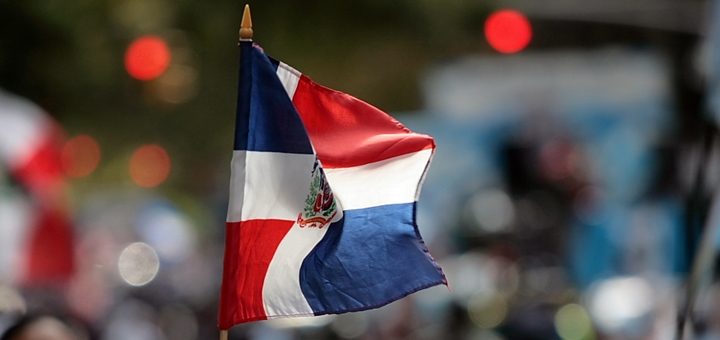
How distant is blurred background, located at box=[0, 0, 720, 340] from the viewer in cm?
1477

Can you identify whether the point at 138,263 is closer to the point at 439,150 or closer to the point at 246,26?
the point at 439,150

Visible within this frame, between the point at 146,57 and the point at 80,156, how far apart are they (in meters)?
11.3

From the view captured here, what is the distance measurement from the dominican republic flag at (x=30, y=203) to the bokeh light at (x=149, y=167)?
13.5m

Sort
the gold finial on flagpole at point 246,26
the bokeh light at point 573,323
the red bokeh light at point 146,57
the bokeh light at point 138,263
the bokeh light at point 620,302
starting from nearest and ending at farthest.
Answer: the gold finial on flagpole at point 246,26 < the bokeh light at point 573,323 < the bokeh light at point 620,302 < the red bokeh light at point 146,57 < the bokeh light at point 138,263

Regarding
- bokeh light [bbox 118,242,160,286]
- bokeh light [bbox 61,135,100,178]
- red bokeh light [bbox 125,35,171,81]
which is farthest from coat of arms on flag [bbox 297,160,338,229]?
bokeh light [bbox 61,135,100,178]

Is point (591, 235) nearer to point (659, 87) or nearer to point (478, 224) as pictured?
point (478, 224)

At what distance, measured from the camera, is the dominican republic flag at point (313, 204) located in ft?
20.2

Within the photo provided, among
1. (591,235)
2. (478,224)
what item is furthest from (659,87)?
(591,235)

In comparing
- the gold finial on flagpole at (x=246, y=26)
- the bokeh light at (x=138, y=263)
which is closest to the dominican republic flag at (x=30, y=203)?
the bokeh light at (x=138, y=263)

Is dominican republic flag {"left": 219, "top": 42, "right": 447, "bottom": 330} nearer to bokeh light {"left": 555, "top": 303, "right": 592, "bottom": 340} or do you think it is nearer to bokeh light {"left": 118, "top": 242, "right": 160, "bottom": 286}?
A: bokeh light {"left": 555, "top": 303, "right": 592, "bottom": 340}

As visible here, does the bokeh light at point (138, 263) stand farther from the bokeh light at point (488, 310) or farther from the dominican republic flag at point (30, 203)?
the bokeh light at point (488, 310)

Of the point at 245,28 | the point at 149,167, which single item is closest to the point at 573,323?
the point at 245,28

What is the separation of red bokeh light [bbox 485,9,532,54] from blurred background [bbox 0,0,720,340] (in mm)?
29

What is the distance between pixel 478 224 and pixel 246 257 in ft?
52.5
